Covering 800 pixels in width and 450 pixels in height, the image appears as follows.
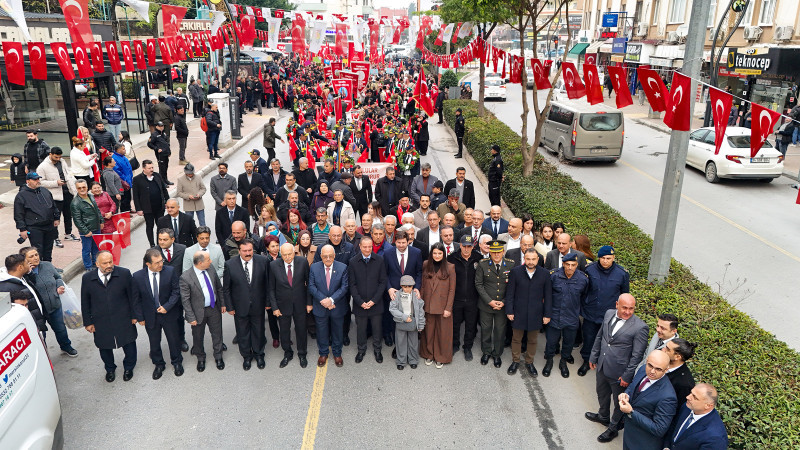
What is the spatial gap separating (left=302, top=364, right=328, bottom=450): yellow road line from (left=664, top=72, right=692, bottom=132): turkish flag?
5022 millimetres

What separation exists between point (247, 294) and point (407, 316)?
76.2 inches

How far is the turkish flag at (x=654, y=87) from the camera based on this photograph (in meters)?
7.05

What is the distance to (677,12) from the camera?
34.5 meters

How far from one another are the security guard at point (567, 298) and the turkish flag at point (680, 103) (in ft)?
A: 6.07

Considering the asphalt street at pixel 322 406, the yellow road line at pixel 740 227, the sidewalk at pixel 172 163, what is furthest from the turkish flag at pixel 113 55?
the yellow road line at pixel 740 227

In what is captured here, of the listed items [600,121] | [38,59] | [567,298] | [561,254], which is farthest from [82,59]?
[600,121]

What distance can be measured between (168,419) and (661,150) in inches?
839

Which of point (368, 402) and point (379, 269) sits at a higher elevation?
point (379, 269)

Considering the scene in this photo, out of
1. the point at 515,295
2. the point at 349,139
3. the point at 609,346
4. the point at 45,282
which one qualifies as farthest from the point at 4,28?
the point at 609,346

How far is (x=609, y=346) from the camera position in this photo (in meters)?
5.73

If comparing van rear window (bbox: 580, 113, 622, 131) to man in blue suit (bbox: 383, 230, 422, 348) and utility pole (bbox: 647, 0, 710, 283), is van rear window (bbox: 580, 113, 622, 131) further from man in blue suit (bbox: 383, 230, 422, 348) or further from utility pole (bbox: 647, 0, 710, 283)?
man in blue suit (bbox: 383, 230, 422, 348)

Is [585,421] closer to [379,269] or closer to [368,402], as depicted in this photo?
[368,402]

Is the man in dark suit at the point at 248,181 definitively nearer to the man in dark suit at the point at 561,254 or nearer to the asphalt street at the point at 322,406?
the asphalt street at the point at 322,406

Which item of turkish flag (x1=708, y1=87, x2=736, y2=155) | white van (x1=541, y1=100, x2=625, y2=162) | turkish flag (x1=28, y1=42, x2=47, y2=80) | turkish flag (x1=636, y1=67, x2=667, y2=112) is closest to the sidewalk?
turkish flag (x1=28, y1=42, x2=47, y2=80)
